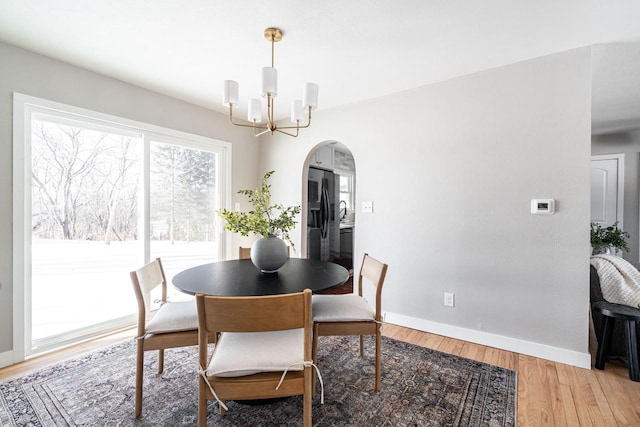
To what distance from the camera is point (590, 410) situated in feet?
5.21

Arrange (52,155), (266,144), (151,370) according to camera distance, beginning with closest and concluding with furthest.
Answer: (151,370)
(52,155)
(266,144)

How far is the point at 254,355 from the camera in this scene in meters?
1.23

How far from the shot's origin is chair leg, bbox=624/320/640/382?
1.83 m

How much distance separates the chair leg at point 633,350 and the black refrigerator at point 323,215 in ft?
10.3

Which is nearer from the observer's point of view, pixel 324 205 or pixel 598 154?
pixel 598 154

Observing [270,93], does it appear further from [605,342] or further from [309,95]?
[605,342]

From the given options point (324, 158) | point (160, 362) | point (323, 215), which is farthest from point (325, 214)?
point (160, 362)

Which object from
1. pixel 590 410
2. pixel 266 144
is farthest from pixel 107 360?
pixel 590 410

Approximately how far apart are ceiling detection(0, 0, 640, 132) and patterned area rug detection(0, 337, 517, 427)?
2282 mm

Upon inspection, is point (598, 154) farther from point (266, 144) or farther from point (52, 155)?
point (52, 155)

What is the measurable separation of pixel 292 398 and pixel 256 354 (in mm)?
652

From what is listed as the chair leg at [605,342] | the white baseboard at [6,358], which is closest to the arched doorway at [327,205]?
the white baseboard at [6,358]

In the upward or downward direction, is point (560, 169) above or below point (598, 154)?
below

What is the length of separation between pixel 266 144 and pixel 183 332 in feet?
9.47
